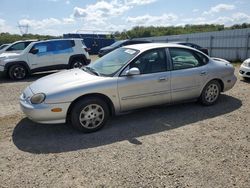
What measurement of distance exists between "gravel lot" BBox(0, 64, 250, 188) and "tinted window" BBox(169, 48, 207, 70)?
104cm

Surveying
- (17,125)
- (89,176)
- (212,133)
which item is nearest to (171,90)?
(212,133)

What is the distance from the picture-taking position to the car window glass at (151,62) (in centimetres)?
518

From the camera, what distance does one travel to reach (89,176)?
3389mm

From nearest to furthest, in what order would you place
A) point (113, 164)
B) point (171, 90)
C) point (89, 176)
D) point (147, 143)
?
point (89, 176), point (113, 164), point (147, 143), point (171, 90)

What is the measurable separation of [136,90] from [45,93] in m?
1.69

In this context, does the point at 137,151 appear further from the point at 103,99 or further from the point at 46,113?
the point at 46,113

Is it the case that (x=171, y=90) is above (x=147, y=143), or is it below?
above

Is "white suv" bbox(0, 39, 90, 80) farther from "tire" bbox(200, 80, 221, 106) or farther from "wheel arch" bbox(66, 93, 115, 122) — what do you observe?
"tire" bbox(200, 80, 221, 106)

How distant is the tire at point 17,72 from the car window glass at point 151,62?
25.6ft

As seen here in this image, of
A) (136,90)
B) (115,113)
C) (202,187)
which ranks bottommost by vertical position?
(202,187)

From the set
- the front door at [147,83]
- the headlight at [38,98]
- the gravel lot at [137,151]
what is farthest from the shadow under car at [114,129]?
the headlight at [38,98]

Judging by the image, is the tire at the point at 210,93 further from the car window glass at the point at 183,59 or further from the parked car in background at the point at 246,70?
the parked car in background at the point at 246,70

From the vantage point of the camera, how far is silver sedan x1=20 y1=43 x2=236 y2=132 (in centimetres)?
453

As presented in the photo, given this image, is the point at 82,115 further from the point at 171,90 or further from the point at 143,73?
the point at 171,90
